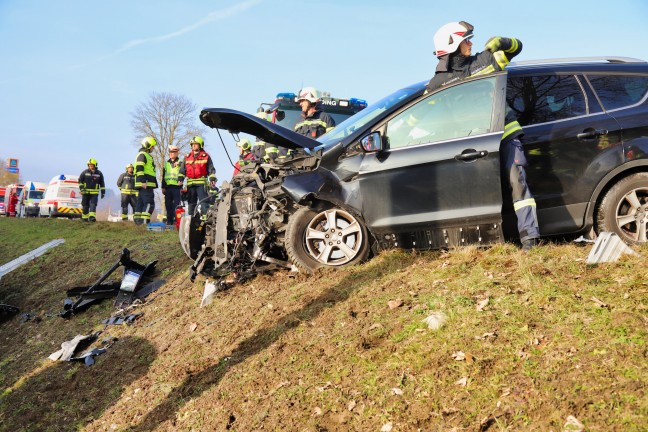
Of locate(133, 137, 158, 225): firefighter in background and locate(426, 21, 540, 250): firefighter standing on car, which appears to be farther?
locate(133, 137, 158, 225): firefighter in background

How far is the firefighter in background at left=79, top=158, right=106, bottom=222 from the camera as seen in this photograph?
1716 cm

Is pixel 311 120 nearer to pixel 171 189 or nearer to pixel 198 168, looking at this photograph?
pixel 198 168

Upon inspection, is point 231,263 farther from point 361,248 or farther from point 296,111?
point 296,111

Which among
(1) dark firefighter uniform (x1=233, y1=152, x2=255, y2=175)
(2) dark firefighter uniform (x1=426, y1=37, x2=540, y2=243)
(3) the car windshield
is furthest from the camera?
(1) dark firefighter uniform (x1=233, y1=152, x2=255, y2=175)

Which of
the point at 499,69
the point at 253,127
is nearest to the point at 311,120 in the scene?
the point at 253,127

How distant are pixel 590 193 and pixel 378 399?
9.84 ft

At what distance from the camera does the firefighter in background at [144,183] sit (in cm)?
1441

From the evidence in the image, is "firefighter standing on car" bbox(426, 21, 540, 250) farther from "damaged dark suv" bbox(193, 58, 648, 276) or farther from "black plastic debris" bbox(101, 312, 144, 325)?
"black plastic debris" bbox(101, 312, 144, 325)

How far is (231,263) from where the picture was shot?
610 centimetres

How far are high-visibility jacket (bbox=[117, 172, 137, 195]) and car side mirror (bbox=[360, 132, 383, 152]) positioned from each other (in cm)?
1214

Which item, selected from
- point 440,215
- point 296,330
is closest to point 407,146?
point 440,215

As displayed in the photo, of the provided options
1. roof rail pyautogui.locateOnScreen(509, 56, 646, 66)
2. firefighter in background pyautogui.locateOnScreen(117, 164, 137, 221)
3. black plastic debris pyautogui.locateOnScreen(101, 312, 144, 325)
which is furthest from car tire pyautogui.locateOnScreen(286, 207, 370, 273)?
firefighter in background pyautogui.locateOnScreen(117, 164, 137, 221)

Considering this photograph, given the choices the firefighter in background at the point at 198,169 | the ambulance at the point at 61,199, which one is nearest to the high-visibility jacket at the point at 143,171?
the firefighter in background at the point at 198,169

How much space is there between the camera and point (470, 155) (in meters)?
4.89
